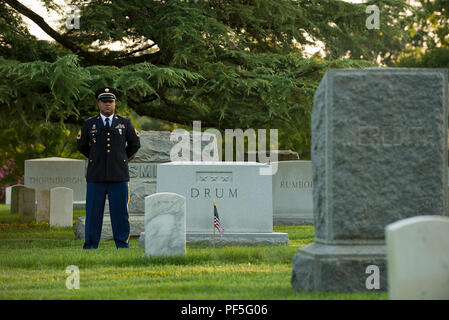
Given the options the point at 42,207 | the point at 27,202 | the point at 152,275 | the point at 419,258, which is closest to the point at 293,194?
the point at 42,207

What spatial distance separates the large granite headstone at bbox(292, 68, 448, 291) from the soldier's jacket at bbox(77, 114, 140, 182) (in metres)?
4.03

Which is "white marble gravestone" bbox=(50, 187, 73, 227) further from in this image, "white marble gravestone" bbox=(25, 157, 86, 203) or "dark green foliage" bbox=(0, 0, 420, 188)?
"white marble gravestone" bbox=(25, 157, 86, 203)

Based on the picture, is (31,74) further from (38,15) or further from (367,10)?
(367,10)

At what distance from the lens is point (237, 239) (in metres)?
10.2

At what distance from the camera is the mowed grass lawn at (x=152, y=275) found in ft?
18.6

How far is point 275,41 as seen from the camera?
52.1 feet

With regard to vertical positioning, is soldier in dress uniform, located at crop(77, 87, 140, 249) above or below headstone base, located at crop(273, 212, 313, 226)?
above

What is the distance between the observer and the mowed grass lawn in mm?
5664

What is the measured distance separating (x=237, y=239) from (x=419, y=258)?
5886mm

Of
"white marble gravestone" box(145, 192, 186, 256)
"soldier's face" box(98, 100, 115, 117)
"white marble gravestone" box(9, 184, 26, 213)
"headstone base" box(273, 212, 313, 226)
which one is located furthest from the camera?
"white marble gravestone" box(9, 184, 26, 213)

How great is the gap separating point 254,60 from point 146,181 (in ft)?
10.9

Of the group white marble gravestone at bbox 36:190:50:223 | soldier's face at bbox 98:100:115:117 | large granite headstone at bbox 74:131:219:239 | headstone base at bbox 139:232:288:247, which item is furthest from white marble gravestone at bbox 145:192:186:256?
white marble gravestone at bbox 36:190:50:223

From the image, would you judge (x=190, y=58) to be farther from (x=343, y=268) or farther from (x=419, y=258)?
(x=419, y=258)

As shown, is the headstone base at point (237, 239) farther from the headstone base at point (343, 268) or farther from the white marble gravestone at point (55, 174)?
the white marble gravestone at point (55, 174)
